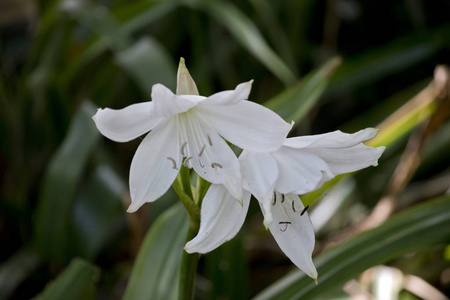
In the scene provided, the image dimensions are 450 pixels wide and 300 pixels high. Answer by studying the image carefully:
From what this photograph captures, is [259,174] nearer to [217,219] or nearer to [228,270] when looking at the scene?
[217,219]

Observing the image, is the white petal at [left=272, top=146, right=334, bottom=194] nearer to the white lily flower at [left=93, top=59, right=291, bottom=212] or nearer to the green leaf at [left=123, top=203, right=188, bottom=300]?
the white lily flower at [left=93, top=59, right=291, bottom=212]

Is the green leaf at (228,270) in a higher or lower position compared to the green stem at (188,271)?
lower

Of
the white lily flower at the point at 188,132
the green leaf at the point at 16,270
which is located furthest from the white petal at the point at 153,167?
the green leaf at the point at 16,270

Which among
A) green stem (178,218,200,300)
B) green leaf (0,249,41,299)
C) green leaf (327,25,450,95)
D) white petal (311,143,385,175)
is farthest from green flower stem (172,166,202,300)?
green leaf (327,25,450,95)

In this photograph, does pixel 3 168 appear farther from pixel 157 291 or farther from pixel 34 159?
pixel 157 291

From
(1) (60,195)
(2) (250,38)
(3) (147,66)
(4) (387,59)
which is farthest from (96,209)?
(4) (387,59)

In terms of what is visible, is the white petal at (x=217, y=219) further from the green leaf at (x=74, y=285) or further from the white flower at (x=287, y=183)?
the green leaf at (x=74, y=285)

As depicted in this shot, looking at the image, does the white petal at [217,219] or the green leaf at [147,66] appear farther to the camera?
the green leaf at [147,66]
